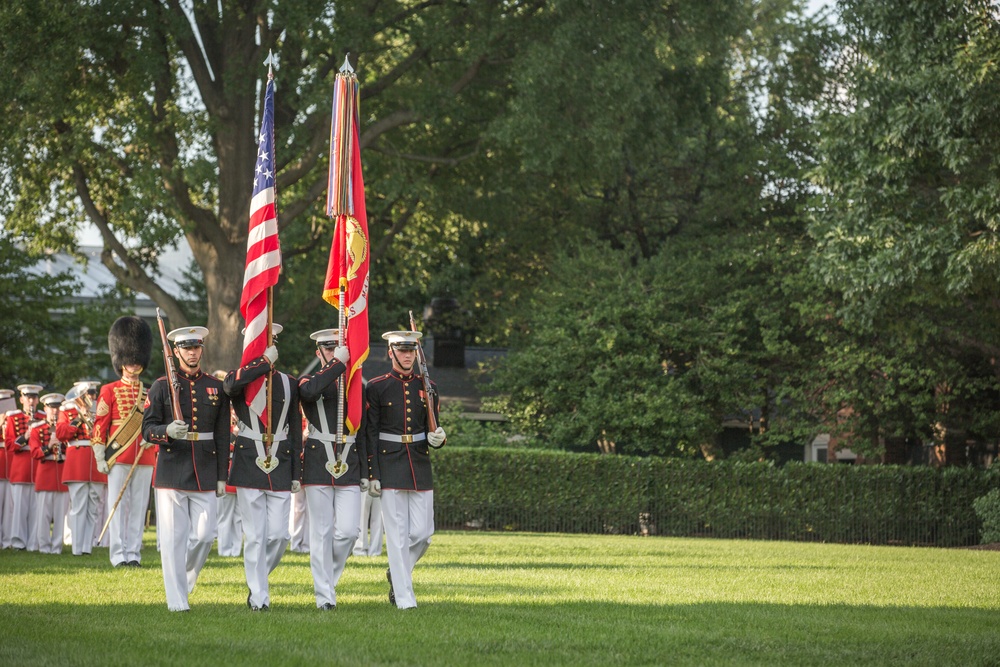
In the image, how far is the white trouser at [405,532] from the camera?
36.0 ft

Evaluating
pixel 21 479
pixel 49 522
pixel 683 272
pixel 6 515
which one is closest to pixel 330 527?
pixel 49 522

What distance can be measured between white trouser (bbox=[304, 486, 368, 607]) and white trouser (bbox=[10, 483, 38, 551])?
8791mm

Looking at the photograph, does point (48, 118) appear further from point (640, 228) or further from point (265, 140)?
point (640, 228)

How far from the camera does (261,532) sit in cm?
1076

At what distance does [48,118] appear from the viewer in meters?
24.7

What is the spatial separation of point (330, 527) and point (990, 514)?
1728 cm

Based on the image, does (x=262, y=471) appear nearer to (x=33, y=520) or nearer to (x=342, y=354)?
(x=342, y=354)

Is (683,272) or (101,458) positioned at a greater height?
(683,272)

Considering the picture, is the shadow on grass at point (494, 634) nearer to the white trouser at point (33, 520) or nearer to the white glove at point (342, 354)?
the white glove at point (342, 354)

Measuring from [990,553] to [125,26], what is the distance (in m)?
18.7

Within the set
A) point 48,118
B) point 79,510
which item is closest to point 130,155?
point 48,118

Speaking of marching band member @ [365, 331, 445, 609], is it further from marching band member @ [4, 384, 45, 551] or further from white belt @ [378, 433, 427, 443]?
marching band member @ [4, 384, 45, 551]

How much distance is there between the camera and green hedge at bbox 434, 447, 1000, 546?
26.6 metres

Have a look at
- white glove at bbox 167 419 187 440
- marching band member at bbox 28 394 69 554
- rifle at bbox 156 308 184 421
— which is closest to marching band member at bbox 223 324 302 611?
rifle at bbox 156 308 184 421
